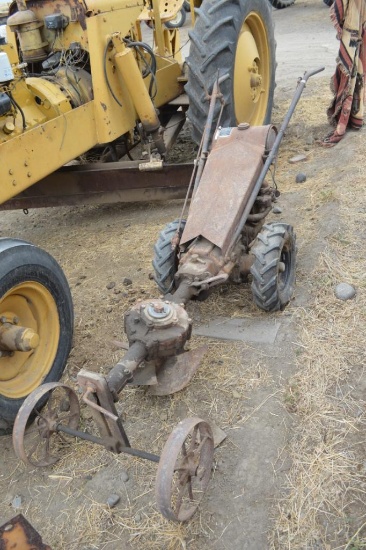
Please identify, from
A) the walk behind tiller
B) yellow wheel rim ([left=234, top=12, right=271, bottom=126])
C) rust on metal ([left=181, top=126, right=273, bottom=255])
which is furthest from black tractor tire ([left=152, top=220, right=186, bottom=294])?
yellow wheel rim ([left=234, top=12, right=271, bottom=126])

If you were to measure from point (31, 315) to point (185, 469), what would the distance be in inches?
49.2

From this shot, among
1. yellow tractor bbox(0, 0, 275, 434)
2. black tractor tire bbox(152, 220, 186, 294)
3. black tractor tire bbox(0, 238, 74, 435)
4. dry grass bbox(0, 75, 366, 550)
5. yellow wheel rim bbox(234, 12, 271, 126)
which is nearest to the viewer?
dry grass bbox(0, 75, 366, 550)

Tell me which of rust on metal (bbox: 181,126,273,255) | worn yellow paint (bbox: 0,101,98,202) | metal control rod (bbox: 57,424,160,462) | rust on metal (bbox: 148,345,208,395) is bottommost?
rust on metal (bbox: 148,345,208,395)

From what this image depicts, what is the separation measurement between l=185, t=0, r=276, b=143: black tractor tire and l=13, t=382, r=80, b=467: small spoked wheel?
8.42ft

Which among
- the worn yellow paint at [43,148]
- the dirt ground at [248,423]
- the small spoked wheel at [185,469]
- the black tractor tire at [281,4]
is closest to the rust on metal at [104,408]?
the small spoked wheel at [185,469]

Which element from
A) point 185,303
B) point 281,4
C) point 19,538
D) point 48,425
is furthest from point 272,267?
point 281,4

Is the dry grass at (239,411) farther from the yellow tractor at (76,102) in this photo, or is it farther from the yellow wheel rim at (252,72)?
the yellow wheel rim at (252,72)

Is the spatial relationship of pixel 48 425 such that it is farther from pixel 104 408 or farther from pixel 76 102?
pixel 76 102

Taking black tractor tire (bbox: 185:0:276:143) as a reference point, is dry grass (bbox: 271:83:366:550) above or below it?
below

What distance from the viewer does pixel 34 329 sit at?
3014mm

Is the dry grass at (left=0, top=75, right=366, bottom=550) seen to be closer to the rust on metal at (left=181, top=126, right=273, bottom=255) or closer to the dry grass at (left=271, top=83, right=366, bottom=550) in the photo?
the dry grass at (left=271, top=83, right=366, bottom=550)

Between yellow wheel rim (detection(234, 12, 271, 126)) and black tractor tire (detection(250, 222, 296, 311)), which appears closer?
black tractor tire (detection(250, 222, 296, 311))

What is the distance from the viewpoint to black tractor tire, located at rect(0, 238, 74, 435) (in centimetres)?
273

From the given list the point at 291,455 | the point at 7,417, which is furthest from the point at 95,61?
the point at 291,455
